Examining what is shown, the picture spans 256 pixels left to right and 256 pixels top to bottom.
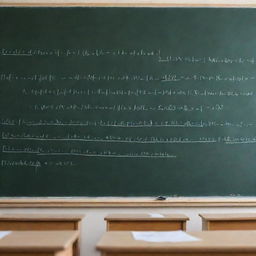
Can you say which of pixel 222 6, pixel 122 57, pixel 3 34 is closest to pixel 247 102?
pixel 222 6

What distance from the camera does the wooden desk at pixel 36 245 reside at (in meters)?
1.85

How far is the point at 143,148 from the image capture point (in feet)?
13.3

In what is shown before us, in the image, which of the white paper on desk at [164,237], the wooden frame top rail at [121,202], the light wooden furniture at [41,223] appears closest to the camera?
the white paper on desk at [164,237]

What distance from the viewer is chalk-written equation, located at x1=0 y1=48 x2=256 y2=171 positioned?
4.02 meters

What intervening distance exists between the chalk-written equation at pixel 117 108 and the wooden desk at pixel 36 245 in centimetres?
190

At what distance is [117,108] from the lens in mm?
4082

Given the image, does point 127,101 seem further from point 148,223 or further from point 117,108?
point 148,223

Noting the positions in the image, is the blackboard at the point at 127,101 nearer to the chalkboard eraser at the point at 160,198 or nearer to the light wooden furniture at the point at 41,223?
the chalkboard eraser at the point at 160,198

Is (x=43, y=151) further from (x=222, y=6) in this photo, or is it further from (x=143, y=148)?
(x=222, y=6)

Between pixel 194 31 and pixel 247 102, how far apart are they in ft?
2.99

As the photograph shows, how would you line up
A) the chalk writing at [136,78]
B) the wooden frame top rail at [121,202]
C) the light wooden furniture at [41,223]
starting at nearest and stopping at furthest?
the light wooden furniture at [41,223] < the wooden frame top rail at [121,202] < the chalk writing at [136,78]

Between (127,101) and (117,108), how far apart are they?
4.9 inches

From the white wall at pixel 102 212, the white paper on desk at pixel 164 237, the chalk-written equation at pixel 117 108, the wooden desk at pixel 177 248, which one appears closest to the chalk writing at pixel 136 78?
the chalk-written equation at pixel 117 108

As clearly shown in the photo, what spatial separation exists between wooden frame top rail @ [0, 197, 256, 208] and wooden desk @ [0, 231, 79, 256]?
176 cm
